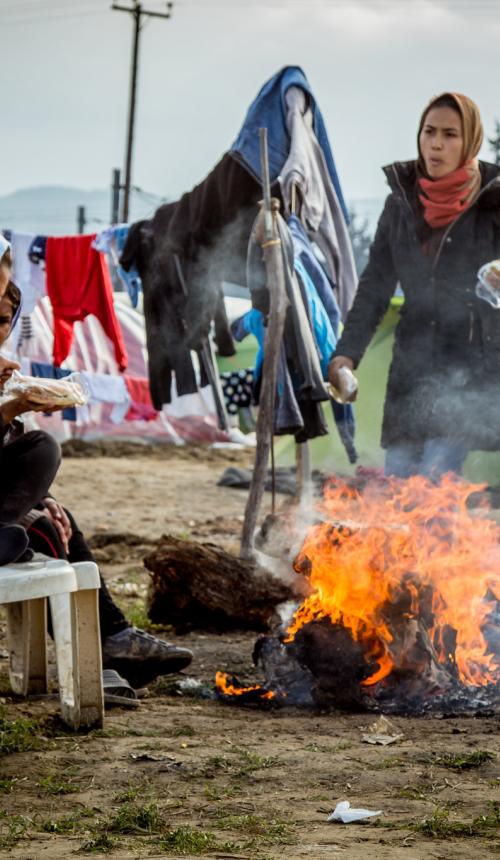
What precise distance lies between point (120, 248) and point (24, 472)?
191 inches

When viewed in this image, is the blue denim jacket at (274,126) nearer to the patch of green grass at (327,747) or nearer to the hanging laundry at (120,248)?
the hanging laundry at (120,248)

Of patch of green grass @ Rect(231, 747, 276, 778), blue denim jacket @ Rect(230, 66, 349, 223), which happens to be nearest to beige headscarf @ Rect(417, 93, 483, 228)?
blue denim jacket @ Rect(230, 66, 349, 223)

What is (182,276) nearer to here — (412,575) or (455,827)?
(412,575)

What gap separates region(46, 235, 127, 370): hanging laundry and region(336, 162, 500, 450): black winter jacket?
4.63 metres

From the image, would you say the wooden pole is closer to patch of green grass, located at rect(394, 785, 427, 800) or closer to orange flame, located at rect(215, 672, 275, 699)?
orange flame, located at rect(215, 672, 275, 699)

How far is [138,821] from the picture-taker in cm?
297

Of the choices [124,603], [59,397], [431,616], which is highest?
[59,397]

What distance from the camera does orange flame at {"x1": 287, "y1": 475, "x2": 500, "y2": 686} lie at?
4.50 meters

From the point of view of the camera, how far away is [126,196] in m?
27.0

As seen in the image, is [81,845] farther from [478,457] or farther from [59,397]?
[478,457]

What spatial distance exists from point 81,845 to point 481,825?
101 cm

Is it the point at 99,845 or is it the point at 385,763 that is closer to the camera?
the point at 99,845

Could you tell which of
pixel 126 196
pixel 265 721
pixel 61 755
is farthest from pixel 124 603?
pixel 126 196

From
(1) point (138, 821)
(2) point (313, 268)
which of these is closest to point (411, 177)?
(2) point (313, 268)
